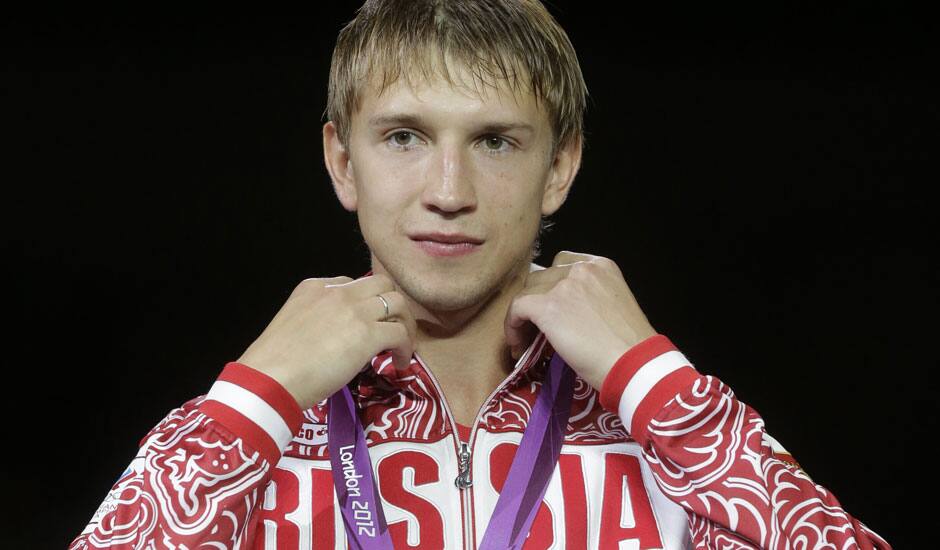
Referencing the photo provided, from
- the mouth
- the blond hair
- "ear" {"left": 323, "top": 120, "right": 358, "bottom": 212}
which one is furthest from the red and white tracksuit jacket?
the blond hair

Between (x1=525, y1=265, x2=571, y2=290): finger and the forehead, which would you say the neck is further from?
the forehead

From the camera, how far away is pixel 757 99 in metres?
3.45

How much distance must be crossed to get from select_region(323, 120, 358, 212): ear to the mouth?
0.22m

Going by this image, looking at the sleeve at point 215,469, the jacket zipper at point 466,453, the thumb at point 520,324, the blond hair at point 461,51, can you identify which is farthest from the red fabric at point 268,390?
the blond hair at point 461,51

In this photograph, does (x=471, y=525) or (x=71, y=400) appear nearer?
(x=471, y=525)

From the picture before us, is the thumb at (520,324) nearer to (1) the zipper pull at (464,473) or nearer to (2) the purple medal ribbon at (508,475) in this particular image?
(2) the purple medal ribbon at (508,475)

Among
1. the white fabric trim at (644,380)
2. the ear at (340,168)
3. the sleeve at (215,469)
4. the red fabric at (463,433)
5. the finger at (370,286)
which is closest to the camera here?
the sleeve at (215,469)

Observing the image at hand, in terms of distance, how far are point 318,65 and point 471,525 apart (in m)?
1.77

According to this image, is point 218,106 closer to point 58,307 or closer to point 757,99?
point 58,307

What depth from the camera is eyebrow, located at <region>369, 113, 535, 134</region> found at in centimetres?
203

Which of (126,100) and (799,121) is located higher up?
(126,100)

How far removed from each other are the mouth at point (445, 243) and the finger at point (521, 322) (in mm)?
127

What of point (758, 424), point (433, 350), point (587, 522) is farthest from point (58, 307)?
point (758, 424)

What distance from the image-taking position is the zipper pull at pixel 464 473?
6.75 ft
